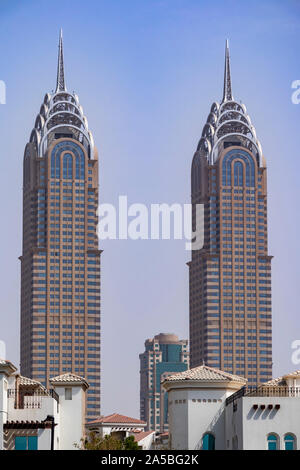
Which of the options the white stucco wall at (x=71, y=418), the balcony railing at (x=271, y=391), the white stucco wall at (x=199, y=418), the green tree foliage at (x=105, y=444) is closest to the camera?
the balcony railing at (x=271, y=391)

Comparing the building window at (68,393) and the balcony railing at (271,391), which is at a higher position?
the building window at (68,393)

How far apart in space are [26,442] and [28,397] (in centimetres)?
377

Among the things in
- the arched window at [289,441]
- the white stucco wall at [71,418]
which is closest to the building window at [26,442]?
the white stucco wall at [71,418]

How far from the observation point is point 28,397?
83.1 meters

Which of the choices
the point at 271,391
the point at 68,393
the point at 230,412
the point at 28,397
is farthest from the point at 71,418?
the point at 271,391

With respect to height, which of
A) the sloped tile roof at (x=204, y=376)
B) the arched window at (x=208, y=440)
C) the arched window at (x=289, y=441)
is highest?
the sloped tile roof at (x=204, y=376)

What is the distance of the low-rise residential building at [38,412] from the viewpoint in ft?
263

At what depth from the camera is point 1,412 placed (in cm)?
7931

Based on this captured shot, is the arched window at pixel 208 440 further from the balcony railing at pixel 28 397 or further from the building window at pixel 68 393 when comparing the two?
the balcony railing at pixel 28 397
